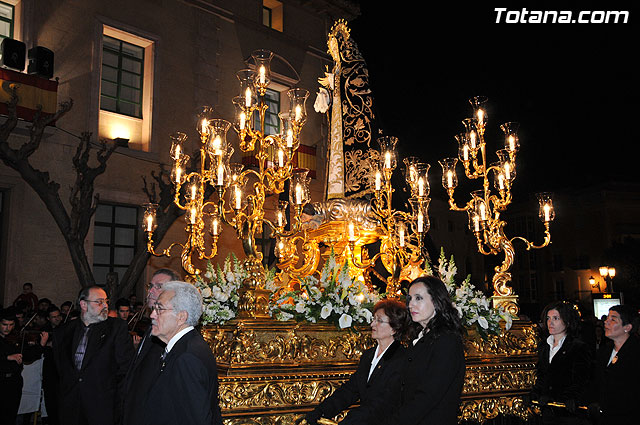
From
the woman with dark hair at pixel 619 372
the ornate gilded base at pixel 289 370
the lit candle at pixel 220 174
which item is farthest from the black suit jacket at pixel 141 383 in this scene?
the woman with dark hair at pixel 619 372

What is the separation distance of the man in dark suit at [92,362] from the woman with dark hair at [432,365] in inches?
96.3

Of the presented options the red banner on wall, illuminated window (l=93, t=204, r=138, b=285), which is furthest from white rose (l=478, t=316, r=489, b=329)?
illuminated window (l=93, t=204, r=138, b=285)

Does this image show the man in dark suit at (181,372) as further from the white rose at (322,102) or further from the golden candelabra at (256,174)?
the white rose at (322,102)

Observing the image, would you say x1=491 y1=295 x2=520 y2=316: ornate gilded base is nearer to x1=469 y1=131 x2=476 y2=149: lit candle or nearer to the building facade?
x1=469 y1=131 x2=476 y2=149: lit candle

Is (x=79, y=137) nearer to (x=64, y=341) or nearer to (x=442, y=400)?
(x=64, y=341)

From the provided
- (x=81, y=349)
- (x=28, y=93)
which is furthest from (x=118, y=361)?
(x=28, y=93)

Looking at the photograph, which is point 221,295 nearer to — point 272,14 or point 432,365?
point 432,365

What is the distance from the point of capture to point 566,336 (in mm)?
4605

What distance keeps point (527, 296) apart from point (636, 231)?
854cm

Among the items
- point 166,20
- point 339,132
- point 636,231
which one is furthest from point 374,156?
point 636,231

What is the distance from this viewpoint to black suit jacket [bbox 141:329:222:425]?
2.67m

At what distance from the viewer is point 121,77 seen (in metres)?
13.7

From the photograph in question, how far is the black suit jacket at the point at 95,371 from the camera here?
4.55 m

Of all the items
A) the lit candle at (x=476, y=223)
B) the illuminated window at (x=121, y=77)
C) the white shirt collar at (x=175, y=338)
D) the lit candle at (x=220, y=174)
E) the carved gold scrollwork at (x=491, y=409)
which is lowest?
the carved gold scrollwork at (x=491, y=409)
